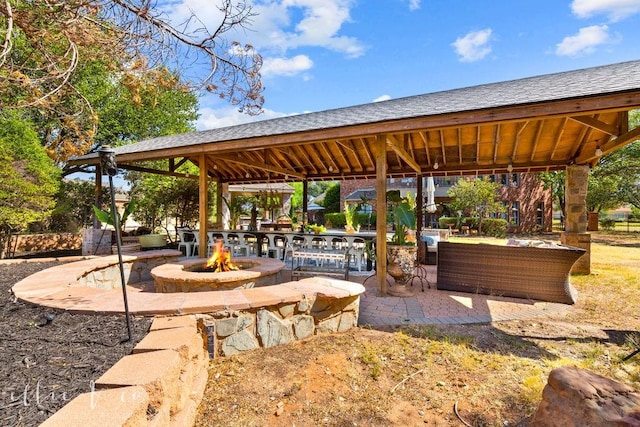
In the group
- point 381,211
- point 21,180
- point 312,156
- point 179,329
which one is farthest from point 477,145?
point 21,180

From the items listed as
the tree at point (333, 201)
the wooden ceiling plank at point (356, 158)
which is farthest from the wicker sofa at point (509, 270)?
the tree at point (333, 201)

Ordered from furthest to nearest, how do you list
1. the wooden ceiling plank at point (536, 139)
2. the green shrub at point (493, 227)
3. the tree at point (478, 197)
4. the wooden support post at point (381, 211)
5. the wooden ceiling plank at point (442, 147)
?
the tree at point (478, 197) → the green shrub at point (493, 227) → the wooden ceiling plank at point (442, 147) → the wooden ceiling plank at point (536, 139) → the wooden support post at point (381, 211)

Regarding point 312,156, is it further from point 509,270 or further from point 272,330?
point 272,330

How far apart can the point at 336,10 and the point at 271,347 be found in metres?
5.01

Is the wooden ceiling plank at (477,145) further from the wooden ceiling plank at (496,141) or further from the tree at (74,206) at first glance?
the tree at (74,206)

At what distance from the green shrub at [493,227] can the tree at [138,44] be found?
19.6 meters

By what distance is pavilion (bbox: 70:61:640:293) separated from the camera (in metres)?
4.43

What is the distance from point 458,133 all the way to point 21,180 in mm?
10531

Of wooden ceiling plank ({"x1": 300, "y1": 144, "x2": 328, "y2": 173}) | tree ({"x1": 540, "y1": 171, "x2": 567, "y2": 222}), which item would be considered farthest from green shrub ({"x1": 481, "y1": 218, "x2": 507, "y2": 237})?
wooden ceiling plank ({"x1": 300, "y1": 144, "x2": 328, "y2": 173})

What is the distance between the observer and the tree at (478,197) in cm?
1991

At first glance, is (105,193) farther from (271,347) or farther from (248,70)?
(271,347)

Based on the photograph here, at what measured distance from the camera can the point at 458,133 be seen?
7.14 meters

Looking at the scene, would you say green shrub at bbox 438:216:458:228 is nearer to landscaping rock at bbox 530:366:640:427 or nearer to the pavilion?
the pavilion

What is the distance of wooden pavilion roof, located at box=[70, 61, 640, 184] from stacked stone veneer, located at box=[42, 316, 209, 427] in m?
4.21
